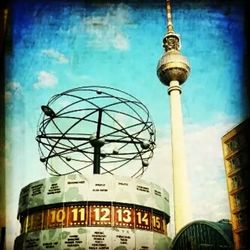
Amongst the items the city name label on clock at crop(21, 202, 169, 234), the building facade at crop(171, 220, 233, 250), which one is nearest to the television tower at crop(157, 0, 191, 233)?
the building facade at crop(171, 220, 233, 250)

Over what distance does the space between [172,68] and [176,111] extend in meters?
3.28

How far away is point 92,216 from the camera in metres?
9.39

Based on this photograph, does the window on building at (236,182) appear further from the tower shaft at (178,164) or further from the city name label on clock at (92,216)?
the tower shaft at (178,164)

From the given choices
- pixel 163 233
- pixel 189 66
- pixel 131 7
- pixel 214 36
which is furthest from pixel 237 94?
pixel 189 66

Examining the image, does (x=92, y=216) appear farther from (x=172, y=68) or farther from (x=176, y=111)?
(x=172, y=68)

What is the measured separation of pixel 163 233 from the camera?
1036 cm

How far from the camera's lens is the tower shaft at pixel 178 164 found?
23.0 m

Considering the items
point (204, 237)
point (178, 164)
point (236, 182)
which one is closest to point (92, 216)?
point (204, 237)

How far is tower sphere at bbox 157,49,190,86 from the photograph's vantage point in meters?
28.4

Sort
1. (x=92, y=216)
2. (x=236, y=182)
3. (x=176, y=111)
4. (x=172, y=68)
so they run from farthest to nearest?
(x=172, y=68) → (x=176, y=111) → (x=236, y=182) → (x=92, y=216)

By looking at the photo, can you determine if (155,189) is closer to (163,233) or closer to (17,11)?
(163,233)

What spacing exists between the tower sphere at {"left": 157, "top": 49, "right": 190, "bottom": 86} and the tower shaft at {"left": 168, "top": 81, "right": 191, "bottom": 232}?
1.44ft

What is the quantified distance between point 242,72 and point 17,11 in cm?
493

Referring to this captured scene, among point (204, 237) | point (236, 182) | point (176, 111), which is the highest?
point (176, 111)
